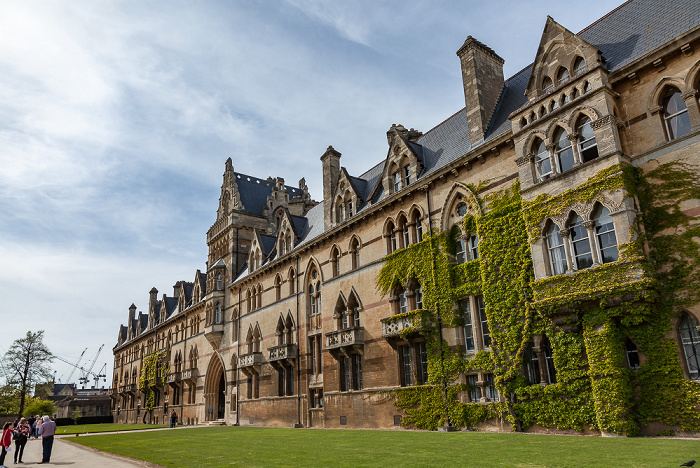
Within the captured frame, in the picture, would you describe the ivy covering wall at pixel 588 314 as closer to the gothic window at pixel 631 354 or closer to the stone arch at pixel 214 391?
the gothic window at pixel 631 354

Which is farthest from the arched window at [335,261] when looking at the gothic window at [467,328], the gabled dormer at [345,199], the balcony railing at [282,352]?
the gothic window at [467,328]

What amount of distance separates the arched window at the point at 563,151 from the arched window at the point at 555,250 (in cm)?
235

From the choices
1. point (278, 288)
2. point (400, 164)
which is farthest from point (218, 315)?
point (400, 164)

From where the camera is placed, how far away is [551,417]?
18.2 metres

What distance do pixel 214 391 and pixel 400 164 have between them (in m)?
33.3

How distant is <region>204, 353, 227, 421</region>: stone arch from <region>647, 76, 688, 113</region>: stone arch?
1684 inches

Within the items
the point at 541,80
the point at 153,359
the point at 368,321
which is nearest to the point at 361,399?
the point at 368,321

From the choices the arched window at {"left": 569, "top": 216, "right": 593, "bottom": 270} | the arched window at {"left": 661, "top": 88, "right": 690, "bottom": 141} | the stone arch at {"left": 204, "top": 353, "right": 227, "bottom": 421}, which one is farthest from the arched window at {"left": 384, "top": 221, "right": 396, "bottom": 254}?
the stone arch at {"left": 204, "top": 353, "right": 227, "bottom": 421}

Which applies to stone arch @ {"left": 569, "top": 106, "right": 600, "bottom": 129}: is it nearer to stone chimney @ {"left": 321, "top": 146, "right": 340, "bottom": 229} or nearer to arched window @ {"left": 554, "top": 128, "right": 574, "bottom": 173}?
arched window @ {"left": 554, "top": 128, "right": 574, "bottom": 173}

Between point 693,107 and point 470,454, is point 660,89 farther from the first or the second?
point 470,454

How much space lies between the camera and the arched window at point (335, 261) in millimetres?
32750

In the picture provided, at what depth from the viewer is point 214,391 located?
50469mm

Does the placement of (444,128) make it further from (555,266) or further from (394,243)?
A: (555,266)

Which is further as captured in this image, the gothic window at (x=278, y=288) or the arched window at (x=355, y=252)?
the gothic window at (x=278, y=288)
